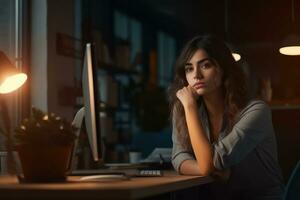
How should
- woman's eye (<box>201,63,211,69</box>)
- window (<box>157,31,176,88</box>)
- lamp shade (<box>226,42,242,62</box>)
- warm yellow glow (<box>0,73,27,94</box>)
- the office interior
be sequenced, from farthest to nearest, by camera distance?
1. window (<box>157,31,176,88</box>)
2. the office interior
3. lamp shade (<box>226,42,242,62</box>)
4. woman's eye (<box>201,63,211,69</box>)
5. warm yellow glow (<box>0,73,27,94</box>)

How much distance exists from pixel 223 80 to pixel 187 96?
209 mm

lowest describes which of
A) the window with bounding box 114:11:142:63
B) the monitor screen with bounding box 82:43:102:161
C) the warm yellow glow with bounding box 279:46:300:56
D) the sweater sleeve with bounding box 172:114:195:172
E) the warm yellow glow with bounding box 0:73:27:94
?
the sweater sleeve with bounding box 172:114:195:172

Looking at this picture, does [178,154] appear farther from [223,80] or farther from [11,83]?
[11,83]

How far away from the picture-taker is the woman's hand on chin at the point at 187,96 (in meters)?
2.31

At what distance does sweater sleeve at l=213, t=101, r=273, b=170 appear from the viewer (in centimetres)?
208

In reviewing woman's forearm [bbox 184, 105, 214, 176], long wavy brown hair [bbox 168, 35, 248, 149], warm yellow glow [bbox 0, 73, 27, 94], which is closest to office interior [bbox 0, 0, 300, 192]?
long wavy brown hair [bbox 168, 35, 248, 149]

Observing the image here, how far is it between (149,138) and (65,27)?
3.86 feet

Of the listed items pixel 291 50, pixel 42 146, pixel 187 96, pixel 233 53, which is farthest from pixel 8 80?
pixel 291 50

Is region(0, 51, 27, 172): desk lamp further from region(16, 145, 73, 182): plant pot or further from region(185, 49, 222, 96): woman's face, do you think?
region(185, 49, 222, 96): woman's face

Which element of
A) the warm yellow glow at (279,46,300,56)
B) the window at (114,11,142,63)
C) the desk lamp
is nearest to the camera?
the desk lamp

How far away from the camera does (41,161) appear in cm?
171

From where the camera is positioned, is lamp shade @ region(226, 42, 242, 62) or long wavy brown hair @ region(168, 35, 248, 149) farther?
lamp shade @ region(226, 42, 242, 62)

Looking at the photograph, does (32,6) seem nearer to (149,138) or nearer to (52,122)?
(149,138)

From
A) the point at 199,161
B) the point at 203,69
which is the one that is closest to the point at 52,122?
the point at 199,161
